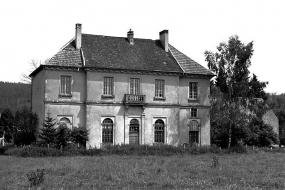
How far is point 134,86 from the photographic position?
137 feet

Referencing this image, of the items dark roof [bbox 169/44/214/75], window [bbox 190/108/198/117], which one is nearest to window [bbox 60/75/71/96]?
dark roof [bbox 169/44/214/75]

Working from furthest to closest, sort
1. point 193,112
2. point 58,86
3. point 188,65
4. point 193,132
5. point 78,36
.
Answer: point 188,65, point 193,112, point 193,132, point 78,36, point 58,86

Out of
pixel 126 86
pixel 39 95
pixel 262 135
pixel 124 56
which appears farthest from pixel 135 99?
pixel 262 135

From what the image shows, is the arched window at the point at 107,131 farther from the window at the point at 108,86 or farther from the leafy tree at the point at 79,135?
the window at the point at 108,86

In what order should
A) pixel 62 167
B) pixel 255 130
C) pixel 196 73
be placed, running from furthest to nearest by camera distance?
pixel 255 130 < pixel 196 73 < pixel 62 167

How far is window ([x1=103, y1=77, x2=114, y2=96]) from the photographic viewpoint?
40.6 meters

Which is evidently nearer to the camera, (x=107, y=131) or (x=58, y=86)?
(x=58, y=86)

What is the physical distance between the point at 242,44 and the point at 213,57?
322 cm

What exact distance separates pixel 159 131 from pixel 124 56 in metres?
8.03

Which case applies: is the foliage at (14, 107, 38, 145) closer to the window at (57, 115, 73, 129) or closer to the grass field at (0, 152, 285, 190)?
the window at (57, 115, 73, 129)

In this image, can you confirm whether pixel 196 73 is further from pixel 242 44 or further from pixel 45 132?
pixel 45 132

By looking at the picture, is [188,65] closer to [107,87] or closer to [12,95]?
[107,87]

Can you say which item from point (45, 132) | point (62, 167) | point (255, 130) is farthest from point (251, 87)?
point (62, 167)

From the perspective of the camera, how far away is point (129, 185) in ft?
56.4
